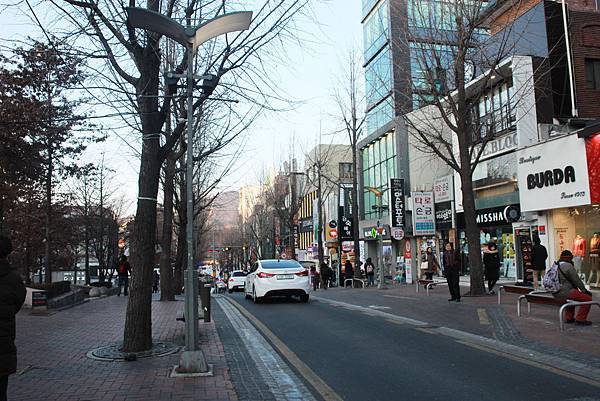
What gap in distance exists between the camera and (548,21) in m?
21.1

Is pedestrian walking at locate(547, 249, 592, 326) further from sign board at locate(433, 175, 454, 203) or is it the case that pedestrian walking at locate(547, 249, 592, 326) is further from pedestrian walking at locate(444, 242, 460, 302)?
sign board at locate(433, 175, 454, 203)

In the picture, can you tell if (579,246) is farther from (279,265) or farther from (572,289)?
(279,265)

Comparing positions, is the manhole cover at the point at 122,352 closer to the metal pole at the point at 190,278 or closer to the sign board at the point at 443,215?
the metal pole at the point at 190,278

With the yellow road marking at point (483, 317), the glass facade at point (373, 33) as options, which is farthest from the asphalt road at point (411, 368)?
the glass facade at point (373, 33)

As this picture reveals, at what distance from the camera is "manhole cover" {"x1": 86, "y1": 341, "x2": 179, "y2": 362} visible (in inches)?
313

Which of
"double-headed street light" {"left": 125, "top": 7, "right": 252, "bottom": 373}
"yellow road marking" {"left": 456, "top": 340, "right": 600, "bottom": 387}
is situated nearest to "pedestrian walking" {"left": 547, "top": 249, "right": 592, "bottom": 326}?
"yellow road marking" {"left": 456, "top": 340, "right": 600, "bottom": 387}

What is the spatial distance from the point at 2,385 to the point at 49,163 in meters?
16.1

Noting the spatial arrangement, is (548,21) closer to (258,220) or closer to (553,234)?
(553,234)

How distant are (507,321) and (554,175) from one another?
367 inches

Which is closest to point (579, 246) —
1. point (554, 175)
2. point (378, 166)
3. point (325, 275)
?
point (554, 175)

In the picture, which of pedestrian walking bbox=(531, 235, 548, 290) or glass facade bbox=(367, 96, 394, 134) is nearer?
pedestrian walking bbox=(531, 235, 548, 290)

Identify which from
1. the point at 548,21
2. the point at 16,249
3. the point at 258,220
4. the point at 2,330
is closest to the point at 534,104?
the point at 548,21

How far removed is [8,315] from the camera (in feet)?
14.8

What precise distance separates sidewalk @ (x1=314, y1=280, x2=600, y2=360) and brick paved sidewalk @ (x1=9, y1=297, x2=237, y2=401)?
4.93 meters
